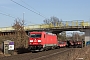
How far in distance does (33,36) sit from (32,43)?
1.24 m

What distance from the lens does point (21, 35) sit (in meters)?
45.6

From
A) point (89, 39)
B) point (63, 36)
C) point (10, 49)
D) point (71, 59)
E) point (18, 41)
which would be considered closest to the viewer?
point (71, 59)

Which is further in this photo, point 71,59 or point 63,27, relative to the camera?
point 63,27

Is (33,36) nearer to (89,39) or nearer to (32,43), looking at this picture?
(32,43)

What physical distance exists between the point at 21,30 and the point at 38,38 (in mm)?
9192

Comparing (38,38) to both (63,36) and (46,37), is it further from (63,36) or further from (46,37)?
(63,36)

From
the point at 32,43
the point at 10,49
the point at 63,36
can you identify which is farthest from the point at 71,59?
the point at 63,36

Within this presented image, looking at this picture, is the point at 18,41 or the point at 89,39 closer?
the point at 18,41

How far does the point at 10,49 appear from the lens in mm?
33594

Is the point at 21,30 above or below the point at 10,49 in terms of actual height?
above

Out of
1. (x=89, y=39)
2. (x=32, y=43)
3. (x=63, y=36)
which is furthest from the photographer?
(x=63, y=36)

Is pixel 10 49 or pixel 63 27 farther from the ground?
pixel 63 27

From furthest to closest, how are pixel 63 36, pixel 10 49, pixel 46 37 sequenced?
pixel 63 36, pixel 46 37, pixel 10 49

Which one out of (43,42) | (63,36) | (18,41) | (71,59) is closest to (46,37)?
(43,42)
